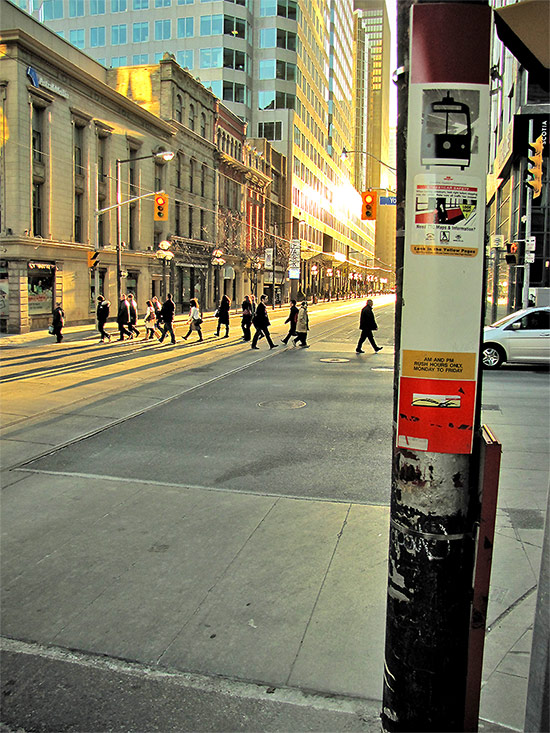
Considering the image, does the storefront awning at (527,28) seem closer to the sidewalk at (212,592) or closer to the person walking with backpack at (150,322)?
the sidewalk at (212,592)

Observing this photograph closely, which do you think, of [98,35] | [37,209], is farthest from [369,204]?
[98,35]

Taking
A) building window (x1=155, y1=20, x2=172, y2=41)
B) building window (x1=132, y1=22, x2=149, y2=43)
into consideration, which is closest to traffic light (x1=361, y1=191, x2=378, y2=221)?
building window (x1=155, y1=20, x2=172, y2=41)

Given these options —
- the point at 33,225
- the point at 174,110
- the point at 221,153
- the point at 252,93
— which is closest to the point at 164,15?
the point at 252,93

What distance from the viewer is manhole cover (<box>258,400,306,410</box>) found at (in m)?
11.7

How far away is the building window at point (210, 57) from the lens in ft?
227

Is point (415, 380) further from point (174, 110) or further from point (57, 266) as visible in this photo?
point (174, 110)

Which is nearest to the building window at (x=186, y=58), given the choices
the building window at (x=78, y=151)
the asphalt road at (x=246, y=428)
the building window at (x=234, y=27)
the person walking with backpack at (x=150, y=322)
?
the building window at (x=234, y=27)

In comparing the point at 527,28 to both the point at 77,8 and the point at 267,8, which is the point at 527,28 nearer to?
the point at 267,8

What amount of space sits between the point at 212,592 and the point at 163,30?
250 ft

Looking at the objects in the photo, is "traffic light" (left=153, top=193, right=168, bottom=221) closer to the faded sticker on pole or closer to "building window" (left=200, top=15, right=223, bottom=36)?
the faded sticker on pole

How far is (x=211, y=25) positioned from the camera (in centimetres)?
6838

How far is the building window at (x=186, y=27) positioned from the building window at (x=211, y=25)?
100 cm

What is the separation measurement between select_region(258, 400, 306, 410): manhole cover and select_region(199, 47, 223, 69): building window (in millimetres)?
66577

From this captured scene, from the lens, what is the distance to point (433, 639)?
2.33 meters
